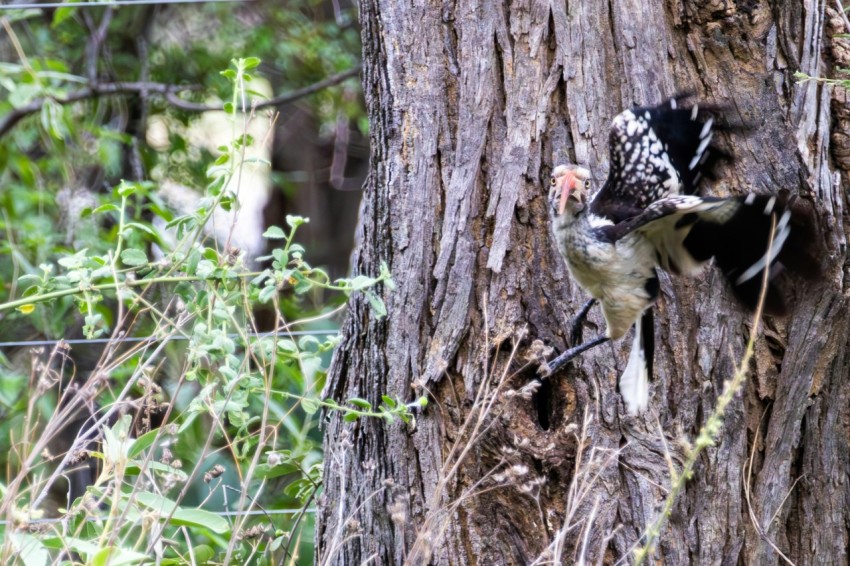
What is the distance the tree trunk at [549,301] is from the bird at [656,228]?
59 millimetres

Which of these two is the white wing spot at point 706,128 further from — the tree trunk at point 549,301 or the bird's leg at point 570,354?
the bird's leg at point 570,354

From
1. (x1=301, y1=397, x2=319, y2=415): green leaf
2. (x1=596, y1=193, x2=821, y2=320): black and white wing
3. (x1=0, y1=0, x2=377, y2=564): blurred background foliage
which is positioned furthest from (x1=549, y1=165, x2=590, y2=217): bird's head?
(x1=0, y1=0, x2=377, y2=564): blurred background foliage

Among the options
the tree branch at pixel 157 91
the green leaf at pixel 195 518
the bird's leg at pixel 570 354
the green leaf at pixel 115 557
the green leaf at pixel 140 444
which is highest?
the tree branch at pixel 157 91

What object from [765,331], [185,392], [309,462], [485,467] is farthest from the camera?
[185,392]

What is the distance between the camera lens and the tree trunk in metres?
2.47

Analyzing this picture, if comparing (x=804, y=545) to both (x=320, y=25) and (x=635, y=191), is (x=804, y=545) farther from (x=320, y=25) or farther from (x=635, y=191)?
(x=320, y=25)

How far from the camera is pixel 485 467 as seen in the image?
246 cm

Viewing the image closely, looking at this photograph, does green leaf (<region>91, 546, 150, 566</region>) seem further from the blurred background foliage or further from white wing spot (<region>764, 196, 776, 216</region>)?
the blurred background foliage

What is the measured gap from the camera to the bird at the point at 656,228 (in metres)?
2.16

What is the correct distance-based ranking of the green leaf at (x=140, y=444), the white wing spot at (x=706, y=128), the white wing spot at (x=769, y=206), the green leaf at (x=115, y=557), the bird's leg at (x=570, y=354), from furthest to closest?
the white wing spot at (x=706, y=128) < the bird's leg at (x=570, y=354) < the green leaf at (x=140, y=444) < the white wing spot at (x=769, y=206) < the green leaf at (x=115, y=557)

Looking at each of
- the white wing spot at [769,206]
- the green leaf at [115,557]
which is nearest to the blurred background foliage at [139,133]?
the green leaf at [115,557]

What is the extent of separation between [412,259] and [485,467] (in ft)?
1.84

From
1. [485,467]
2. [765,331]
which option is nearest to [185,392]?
[485,467]

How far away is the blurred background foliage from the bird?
5.69 ft
